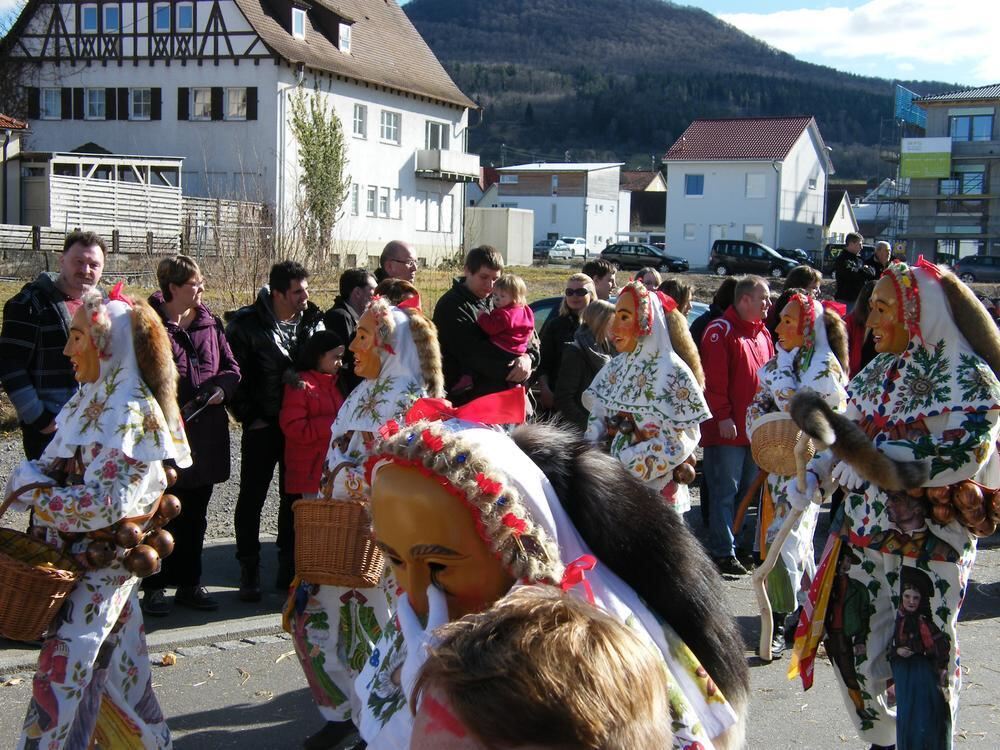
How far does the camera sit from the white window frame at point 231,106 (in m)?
38.2

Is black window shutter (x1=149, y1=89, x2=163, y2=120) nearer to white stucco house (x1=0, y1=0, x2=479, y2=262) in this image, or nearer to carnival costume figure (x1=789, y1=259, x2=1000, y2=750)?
white stucco house (x1=0, y1=0, x2=479, y2=262)

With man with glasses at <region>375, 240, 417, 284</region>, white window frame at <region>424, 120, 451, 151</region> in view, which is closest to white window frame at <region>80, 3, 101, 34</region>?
white window frame at <region>424, 120, 451, 151</region>

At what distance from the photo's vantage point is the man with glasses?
6871 mm

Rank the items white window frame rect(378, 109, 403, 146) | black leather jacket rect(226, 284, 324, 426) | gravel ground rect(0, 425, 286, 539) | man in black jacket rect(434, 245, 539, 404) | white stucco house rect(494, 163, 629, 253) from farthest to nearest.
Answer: white stucco house rect(494, 163, 629, 253), white window frame rect(378, 109, 403, 146), gravel ground rect(0, 425, 286, 539), man in black jacket rect(434, 245, 539, 404), black leather jacket rect(226, 284, 324, 426)

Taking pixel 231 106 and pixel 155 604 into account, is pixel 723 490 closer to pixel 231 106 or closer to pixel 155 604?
pixel 155 604

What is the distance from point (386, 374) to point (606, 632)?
10.4 ft

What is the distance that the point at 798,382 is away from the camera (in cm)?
595

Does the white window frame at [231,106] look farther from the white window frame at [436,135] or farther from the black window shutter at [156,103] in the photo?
the white window frame at [436,135]

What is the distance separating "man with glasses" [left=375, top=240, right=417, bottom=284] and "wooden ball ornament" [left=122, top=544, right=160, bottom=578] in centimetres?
329

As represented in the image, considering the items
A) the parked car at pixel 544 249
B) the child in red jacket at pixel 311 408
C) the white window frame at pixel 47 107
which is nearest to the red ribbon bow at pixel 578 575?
the child in red jacket at pixel 311 408

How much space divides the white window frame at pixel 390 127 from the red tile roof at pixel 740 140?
2063 centimetres

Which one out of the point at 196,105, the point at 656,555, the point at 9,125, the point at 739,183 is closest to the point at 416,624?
the point at 656,555

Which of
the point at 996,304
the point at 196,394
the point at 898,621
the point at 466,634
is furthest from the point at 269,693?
the point at 996,304

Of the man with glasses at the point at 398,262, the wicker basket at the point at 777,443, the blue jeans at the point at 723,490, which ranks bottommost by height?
the blue jeans at the point at 723,490
